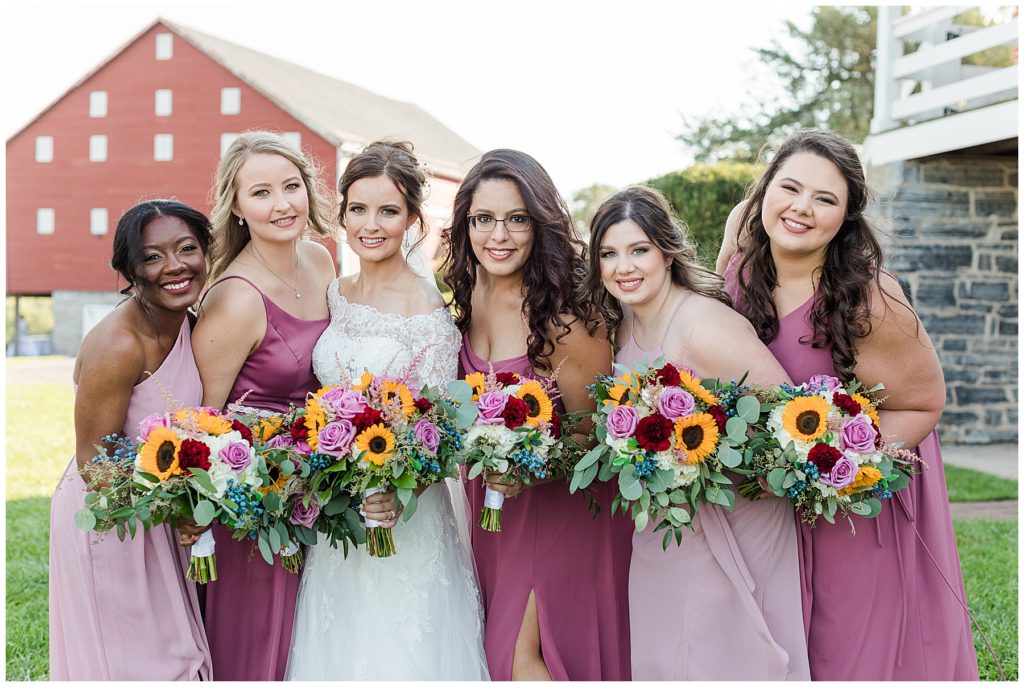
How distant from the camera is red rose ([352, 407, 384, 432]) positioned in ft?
11.1

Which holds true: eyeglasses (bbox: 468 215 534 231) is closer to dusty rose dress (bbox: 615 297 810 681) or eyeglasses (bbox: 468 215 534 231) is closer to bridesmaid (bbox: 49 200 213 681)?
dusty rose dress (bbox: 615 297 810 681)

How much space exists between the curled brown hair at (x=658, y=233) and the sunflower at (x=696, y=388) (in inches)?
23.2

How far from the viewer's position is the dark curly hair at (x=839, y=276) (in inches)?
146

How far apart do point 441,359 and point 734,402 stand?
1.35 metres

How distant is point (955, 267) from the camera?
11438mm

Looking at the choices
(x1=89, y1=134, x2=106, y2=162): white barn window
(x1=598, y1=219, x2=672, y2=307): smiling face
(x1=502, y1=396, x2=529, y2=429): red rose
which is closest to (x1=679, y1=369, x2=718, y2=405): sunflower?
(x1=598, y1=219, x2=672, y2=307): smiling face

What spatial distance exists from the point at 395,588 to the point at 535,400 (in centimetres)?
108

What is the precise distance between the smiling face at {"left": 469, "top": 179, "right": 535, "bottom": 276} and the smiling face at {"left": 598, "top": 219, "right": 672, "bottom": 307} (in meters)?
0.43

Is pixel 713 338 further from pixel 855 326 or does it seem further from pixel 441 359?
pixel 441 359

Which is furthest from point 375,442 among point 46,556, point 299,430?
point 46,556

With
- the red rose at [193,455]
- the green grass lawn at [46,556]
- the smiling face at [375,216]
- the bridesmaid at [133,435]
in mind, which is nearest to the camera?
the red rose at [193,455]

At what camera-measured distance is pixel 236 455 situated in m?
3.30

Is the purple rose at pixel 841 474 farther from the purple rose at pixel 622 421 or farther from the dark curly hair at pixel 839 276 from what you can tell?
the purple rose at pixel 622 421

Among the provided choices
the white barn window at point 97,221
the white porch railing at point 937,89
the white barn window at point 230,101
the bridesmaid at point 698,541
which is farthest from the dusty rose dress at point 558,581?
the white barn window at point 97,221
